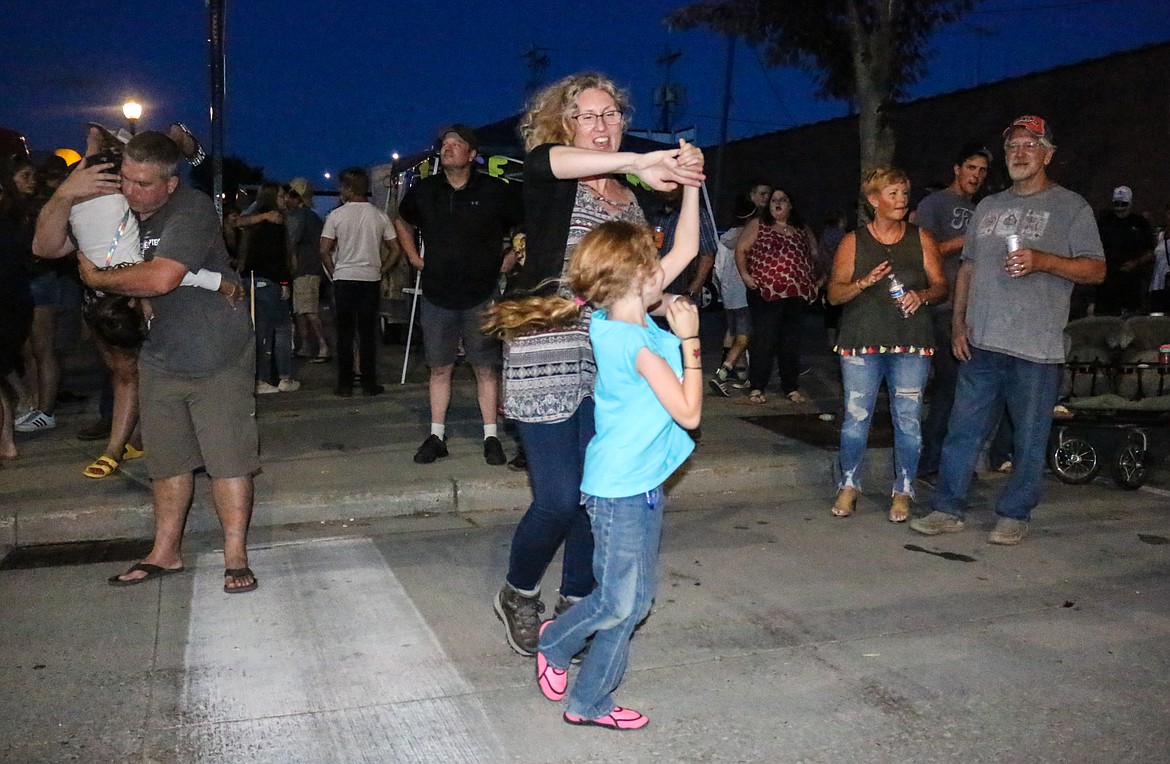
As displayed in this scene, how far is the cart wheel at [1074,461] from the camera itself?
23.6 feet

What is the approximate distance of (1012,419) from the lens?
592 cm

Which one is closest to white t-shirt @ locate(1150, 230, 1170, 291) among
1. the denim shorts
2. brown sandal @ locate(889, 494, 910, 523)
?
brown sandal @ locate(889, 494, 910, 523)

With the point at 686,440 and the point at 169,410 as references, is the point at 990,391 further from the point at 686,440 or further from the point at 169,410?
the point at 169,410

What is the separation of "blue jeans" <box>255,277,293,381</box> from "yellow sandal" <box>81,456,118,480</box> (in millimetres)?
3150

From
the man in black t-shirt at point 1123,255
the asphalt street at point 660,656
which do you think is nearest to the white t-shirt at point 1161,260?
the man in black t-shirt at point 1123,255

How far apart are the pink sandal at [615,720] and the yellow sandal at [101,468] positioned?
4061 mm

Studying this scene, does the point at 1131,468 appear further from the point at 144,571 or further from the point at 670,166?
the point at 144,571

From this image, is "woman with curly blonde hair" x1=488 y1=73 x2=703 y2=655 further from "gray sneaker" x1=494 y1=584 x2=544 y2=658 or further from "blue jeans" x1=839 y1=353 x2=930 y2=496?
"blue jeans" x1=839 y1=353 x2=930 y2=496

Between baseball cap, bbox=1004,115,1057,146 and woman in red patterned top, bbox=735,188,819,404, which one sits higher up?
baseball cap, bbox=1004,115,1057,146

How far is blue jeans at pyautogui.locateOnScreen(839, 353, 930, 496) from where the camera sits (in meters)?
6.18

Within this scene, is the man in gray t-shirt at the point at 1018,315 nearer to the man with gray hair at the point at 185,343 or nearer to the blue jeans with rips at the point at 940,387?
the blue jeans with rips at the point at 940,387

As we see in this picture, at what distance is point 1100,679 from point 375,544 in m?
3.42

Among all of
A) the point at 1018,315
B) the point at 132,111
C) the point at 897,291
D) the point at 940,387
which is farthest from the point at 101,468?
the point at 132,111

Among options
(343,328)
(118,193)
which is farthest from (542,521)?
(343,328)
